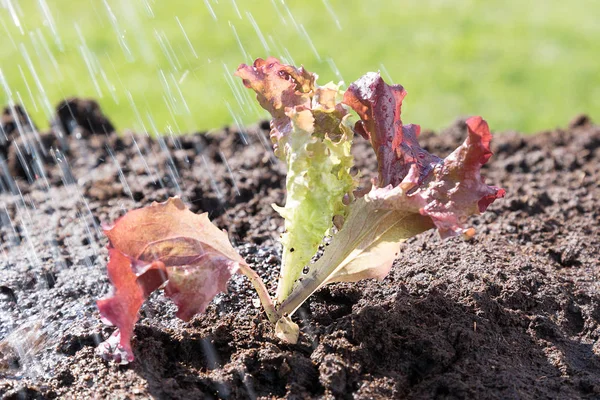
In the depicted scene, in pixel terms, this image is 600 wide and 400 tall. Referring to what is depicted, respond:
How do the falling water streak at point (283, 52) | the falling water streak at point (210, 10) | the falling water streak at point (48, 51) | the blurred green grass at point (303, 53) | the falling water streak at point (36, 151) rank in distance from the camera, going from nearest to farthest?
1. the falling water streak at point (36, 151)
2. the blurred green grass at point (303, 53)
3. the falling water streak at point (283, 52)
4. the falling water streak at point (48, 51)
5. the falling water streak at point (210, 10)

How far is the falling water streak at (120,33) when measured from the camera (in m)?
5.65

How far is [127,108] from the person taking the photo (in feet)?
16.6

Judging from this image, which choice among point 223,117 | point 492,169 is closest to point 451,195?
point 492,169

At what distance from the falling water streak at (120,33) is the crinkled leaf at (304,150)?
4138 mm

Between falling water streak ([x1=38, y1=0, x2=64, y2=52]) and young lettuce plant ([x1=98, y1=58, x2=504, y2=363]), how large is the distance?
4684mm

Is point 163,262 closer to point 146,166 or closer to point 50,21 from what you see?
point 146,166

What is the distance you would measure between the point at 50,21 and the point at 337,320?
5.32m

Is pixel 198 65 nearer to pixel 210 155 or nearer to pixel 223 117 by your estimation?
pixel 223 117

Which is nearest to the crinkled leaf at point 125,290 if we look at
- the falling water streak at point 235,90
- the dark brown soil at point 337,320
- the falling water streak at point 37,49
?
the dark brown soil at point 337,320

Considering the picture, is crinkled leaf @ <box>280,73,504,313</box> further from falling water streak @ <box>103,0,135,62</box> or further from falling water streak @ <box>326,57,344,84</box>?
falling water streak @ <box>103,0,135,62</box>

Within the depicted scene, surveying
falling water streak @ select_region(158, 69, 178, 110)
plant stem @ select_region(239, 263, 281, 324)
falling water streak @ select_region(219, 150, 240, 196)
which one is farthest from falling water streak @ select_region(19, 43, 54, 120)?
plant stem @ select_region(239, 263, 281, 324)

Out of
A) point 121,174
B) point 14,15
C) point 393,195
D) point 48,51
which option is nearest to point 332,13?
point 48,51

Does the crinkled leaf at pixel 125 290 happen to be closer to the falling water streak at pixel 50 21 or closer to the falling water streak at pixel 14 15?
the falling water streak at pixel 50 21

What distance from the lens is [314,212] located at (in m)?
1.63
